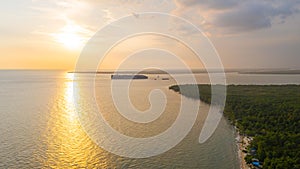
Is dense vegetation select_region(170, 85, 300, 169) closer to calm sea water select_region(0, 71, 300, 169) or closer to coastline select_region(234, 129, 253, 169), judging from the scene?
coastline select_region(234, 129, 253, 169)

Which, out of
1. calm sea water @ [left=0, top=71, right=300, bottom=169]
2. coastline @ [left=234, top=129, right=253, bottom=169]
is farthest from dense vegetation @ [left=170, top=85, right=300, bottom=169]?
calm sea water @ [left=0, top=71, right=300, bottom=169]

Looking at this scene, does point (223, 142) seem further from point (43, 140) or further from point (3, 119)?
point (3, 119)

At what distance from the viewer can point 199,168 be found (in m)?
12.5

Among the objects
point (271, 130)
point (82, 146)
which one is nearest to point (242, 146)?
point (271, 130)

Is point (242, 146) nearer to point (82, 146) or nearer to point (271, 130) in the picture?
point (271, 130)

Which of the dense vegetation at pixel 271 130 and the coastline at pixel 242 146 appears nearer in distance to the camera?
the dense vegetation at pixel 271 130

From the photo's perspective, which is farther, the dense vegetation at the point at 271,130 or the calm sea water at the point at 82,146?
the calm sea water at the point at 82,146

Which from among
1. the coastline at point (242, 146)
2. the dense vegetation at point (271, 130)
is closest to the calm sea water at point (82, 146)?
the coastline at point (242, 146)

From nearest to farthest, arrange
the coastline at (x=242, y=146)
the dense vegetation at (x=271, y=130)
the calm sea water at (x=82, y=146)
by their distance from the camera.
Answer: the dense vegetation at (x=271, y=130) → the coastline at (x=242, y=146) → the calm sea water at (x=82, y=146)

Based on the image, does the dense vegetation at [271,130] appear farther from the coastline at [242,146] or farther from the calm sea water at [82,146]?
the calm sea water at [82,146]

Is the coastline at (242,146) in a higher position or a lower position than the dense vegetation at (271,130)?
lower

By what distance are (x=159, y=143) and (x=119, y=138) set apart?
2.78 metres

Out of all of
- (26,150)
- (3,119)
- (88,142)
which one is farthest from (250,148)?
(3,119)

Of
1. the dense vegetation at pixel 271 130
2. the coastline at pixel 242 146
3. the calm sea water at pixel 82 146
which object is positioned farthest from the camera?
the calm sea water at pixel 82 146
